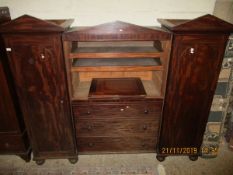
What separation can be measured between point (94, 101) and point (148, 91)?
60 cm

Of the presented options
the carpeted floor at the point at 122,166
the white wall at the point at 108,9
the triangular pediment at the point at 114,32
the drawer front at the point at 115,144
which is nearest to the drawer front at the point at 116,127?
the drawer front at the point at 115,144

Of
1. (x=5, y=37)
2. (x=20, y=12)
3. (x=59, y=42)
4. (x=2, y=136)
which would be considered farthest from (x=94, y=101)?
(x=20, y=12)

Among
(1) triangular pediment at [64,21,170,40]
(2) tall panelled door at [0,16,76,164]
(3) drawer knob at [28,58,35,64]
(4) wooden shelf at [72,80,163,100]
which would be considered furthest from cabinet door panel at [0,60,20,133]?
(1) triangular pediment at [64,21,170,40]

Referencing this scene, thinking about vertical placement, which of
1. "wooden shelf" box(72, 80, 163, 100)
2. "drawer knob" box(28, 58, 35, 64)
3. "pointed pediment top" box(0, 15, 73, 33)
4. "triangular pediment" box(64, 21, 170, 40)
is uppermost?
"pointed pediment top" box(0, 15, 73, 33)

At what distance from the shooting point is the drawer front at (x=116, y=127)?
2.04 m

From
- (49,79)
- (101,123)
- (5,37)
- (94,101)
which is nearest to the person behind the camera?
(5,37)

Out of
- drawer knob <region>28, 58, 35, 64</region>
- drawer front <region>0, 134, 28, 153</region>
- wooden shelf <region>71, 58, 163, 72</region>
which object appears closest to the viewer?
drawer knob <region>28, 58, 35, 64</region>

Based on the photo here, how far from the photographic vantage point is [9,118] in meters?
2.00

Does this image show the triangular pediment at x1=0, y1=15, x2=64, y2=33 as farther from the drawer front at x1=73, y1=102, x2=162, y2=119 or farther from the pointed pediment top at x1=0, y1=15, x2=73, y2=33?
the drawer front at x1=73, y1=102, x2=162, y2=119

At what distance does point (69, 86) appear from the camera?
183 centimetres

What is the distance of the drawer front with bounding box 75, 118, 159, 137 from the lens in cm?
204

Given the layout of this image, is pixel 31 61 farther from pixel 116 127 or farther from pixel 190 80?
pixel 190 80

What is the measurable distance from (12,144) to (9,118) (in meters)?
0.35

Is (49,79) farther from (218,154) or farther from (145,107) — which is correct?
(218,154)
